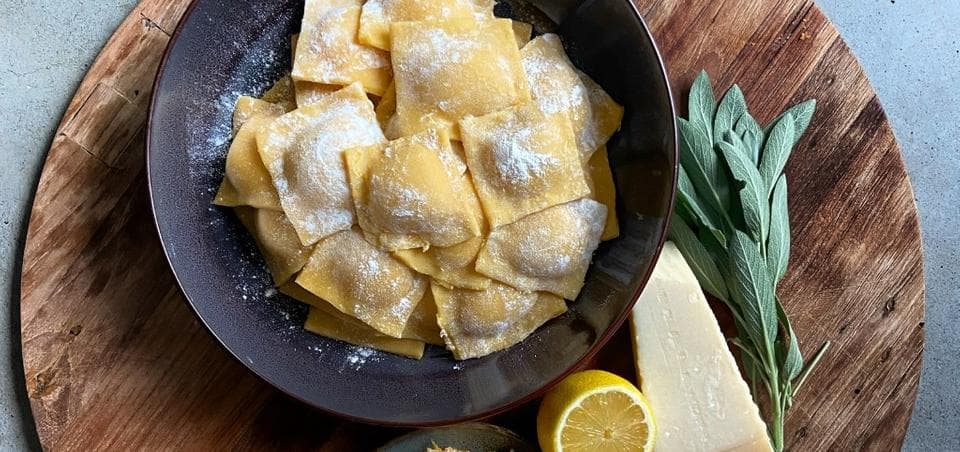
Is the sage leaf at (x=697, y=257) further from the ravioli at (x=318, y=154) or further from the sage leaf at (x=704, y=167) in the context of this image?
the ravioli at (x=318, y=154)

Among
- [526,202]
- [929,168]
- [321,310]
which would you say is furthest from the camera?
[929,168]

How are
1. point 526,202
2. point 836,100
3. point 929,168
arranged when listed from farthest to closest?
point 929,168 < point 836,100 < point 526,202

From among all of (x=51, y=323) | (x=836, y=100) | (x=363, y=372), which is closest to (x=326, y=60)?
(x=363, y=372)

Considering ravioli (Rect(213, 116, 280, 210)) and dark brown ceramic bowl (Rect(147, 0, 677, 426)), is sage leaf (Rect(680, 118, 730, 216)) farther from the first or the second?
ravioli (Rect(213, 116, 280, 210))

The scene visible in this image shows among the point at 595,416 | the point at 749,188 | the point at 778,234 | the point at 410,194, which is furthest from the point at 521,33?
the point at 595,416

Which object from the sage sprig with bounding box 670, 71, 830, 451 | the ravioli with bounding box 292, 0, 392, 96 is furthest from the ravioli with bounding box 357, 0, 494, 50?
the sage sprig with bounding box 670, 71, 830, 451

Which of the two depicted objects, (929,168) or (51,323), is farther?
(929,168)

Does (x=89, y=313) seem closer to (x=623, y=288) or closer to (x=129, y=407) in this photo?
(x=129, y=407)
